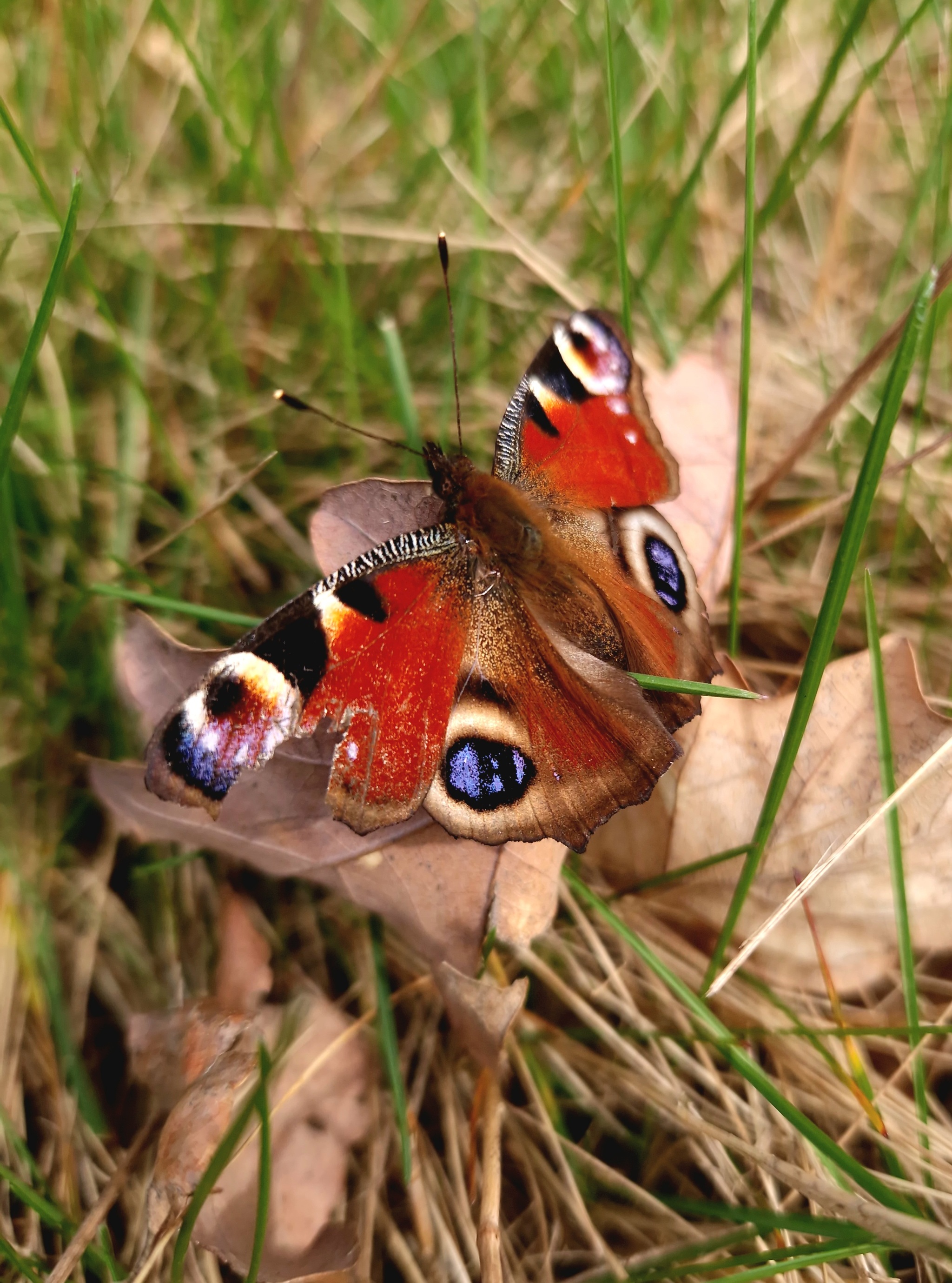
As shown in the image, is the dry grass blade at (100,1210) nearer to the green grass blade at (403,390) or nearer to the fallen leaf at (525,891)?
the fallen leaf at (525,891)

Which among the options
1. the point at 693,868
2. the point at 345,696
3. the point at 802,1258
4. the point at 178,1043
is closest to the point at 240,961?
the point at 178,1043

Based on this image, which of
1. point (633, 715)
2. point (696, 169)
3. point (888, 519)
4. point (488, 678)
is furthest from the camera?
point (888, 519)

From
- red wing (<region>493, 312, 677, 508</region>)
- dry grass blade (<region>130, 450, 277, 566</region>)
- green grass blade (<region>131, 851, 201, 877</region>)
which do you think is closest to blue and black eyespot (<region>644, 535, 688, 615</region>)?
red wing (<region>493, 312, 677, 508</region>)

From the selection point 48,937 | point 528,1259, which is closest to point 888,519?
point 528,1259

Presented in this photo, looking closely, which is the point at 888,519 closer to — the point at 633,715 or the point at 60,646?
the point at 633,715

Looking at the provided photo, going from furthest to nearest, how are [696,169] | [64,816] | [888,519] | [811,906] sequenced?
1. [888,519]
2. [696,169]
3. [64,816]
4. [811,906]

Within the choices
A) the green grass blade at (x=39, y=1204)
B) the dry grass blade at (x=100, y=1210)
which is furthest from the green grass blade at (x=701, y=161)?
the green grass blade at (x=39, y=1204)

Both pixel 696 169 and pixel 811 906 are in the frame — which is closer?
pixel 811 906

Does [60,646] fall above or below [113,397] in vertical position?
below
